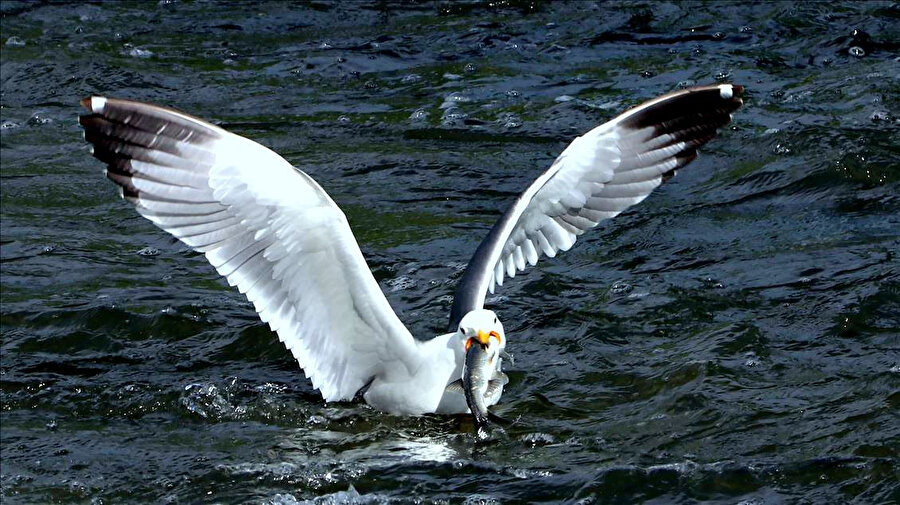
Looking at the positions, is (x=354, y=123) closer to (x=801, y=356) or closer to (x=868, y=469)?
(x=801, y=356)

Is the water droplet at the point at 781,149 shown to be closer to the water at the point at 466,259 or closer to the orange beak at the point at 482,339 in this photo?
the water at the point at 466,259

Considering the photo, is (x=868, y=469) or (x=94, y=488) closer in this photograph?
(x=868, y=469)

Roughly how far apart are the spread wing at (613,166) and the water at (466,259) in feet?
1.47

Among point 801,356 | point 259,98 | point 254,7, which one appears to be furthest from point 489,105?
point 801,356

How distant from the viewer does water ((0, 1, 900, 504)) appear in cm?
606

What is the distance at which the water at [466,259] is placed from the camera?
19.9 ft

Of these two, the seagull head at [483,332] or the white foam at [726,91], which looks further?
the white foam at [726,91]

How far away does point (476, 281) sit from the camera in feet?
22.0

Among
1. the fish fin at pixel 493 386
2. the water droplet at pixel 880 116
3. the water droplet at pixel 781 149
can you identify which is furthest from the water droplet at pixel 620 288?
the water droplet at pixel 880 116

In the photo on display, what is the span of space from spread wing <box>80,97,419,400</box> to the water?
588mm

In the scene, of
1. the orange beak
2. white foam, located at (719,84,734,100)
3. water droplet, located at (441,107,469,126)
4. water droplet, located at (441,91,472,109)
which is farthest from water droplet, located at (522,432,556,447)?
water droplet, located at (441,91,472,109)

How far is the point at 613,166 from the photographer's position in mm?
7320

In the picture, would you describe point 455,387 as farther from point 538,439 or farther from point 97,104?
point 97,104

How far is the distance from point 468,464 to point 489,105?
4918 millimetres
